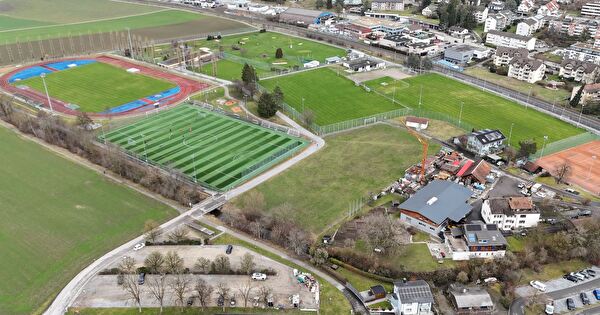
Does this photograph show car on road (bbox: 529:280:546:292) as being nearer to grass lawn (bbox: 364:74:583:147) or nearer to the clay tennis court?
the clay tennis court

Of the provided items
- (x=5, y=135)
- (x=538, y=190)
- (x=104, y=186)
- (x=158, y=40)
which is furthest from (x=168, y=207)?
(x=158, y=40)

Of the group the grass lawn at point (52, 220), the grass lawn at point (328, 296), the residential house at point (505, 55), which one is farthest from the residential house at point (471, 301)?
the residential house at point (505, 55)

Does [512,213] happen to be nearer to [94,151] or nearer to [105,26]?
[94,151]

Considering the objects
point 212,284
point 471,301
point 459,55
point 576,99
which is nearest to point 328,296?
point 212,284

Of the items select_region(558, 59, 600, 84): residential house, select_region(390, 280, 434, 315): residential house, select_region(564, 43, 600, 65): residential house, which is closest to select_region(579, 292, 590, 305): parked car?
select_region(390, 280, 434, 315): residential house

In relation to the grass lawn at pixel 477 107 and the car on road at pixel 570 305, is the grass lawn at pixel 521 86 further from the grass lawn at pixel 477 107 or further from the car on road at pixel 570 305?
the car on road at pixel 570 305
